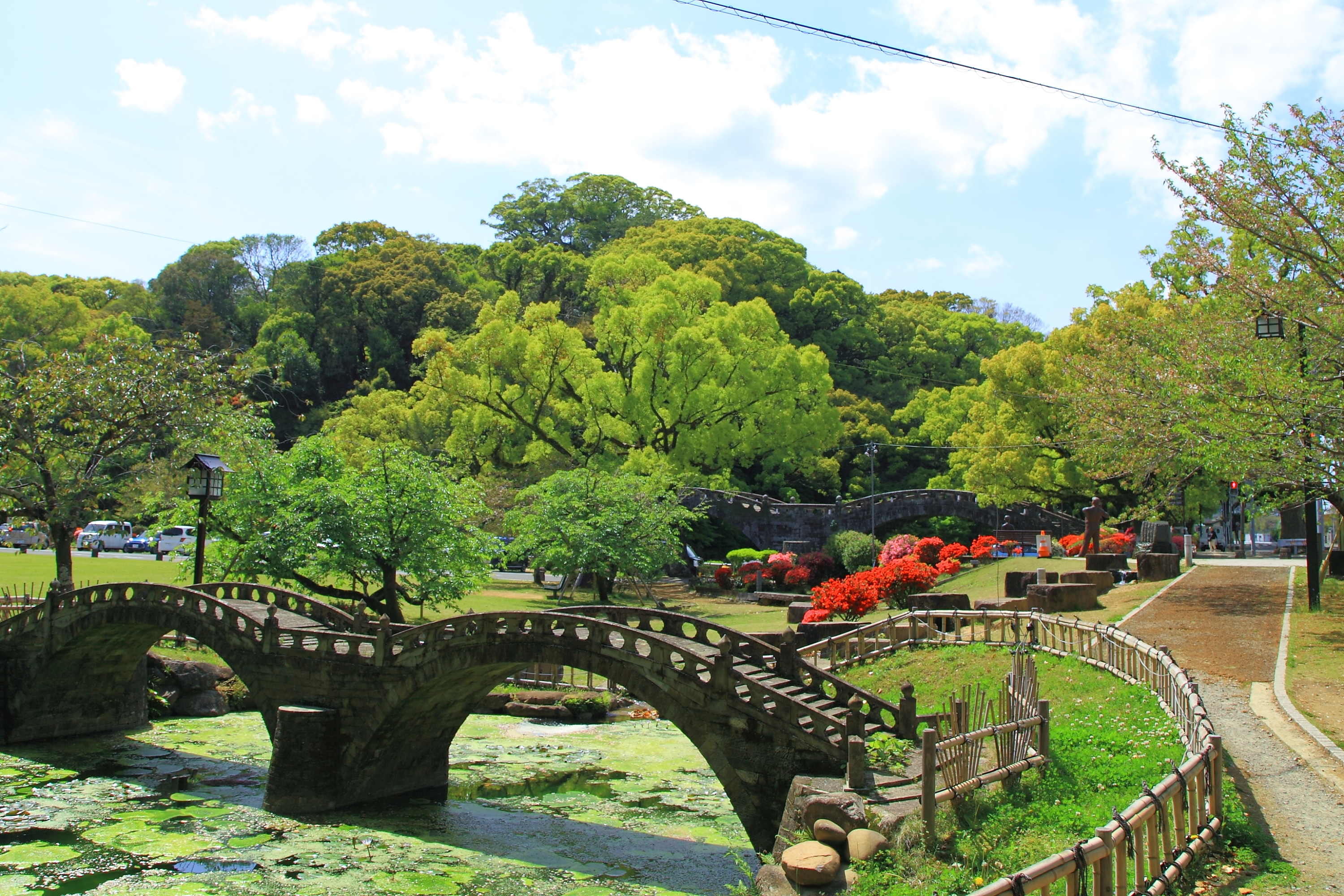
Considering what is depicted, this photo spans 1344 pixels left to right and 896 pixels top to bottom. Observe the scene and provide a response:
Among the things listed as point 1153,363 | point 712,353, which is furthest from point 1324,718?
point 712,353

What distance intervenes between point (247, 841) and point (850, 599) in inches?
590

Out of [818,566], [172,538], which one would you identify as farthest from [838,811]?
[172,538]

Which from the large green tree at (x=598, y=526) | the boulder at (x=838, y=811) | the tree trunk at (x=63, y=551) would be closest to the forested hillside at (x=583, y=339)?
the large green tree at (x=598, y=526)

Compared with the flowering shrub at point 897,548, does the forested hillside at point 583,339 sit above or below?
above

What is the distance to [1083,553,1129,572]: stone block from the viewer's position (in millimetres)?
29266

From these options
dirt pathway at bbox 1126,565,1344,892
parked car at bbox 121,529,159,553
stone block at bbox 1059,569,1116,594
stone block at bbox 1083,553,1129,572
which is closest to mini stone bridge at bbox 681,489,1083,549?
stone block at bbox 1083,553,1129,572

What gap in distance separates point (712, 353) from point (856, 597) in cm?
2031

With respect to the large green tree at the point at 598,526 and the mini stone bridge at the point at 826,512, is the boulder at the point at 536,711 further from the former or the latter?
the mini stone bridge at the point at 826,512

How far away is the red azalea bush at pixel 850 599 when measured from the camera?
81.2ft

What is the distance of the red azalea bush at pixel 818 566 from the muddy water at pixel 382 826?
18.1m

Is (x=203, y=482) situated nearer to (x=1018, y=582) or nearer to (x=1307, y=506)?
(x=1018, y=582)

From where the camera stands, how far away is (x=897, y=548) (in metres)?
35.4

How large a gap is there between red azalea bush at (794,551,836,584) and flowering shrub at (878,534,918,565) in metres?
2.62

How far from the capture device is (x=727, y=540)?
49.3 m
